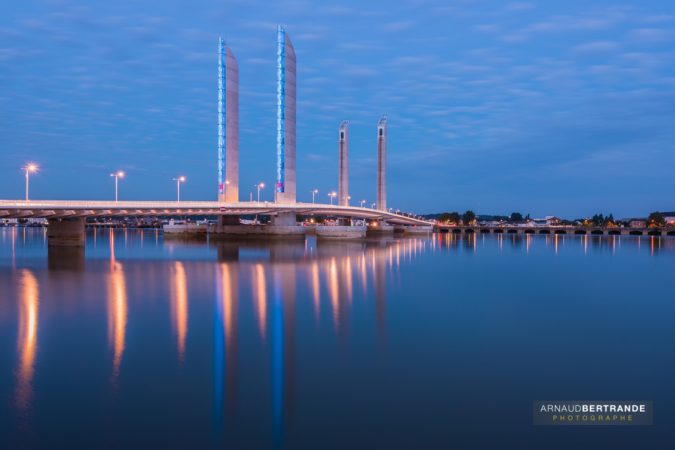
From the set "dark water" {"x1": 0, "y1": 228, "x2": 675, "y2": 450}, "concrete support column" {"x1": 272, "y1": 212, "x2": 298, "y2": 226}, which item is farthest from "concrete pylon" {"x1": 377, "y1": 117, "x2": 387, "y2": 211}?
"dark water" {"x1": 0, "y1": 228, "x2": 675, "y2": 450}

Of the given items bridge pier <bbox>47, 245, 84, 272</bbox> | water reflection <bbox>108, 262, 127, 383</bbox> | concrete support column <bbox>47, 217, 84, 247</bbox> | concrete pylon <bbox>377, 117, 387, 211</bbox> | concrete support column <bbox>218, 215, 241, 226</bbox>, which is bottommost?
water reflection <bbox>108, 262, 127, 383</bbox>

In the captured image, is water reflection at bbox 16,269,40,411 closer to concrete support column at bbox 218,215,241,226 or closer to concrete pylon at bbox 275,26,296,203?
concrete pylon at bbox 275,26,296,203

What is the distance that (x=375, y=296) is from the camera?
18.6 metres

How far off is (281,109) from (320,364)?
48920 mm

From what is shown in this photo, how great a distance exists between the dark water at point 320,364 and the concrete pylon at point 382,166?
65.9m

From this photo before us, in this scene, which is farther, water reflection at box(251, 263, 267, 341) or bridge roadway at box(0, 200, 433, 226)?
bridge roadway at box(0, 200, 433, 226)

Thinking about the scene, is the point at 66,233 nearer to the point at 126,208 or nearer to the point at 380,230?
the point at 126,208

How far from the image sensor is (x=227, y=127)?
58.4 meters

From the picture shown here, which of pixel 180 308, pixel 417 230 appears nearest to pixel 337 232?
pixel 417 230

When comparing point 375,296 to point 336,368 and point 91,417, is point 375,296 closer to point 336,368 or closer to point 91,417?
point 336,368

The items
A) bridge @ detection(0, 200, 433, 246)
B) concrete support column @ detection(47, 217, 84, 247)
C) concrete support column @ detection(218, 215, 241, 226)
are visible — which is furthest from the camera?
concrete support column @ detection(218, 215, 241, 226)

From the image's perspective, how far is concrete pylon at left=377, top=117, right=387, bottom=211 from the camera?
3396 inches

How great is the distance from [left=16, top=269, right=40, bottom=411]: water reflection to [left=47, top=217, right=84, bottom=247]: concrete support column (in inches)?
834

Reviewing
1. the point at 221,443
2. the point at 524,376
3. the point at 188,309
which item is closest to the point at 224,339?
the point at 188,309
